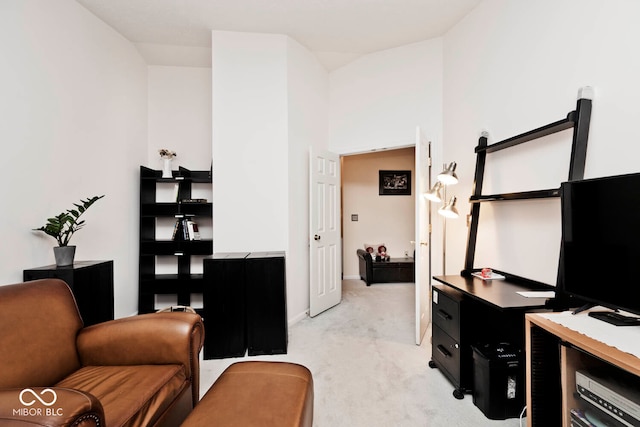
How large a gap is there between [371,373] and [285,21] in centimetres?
332

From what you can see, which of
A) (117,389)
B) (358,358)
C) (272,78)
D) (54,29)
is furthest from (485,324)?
(54,29)

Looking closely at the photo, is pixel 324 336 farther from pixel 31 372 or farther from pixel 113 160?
pixel 113 160

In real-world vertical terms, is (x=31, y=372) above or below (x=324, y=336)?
above

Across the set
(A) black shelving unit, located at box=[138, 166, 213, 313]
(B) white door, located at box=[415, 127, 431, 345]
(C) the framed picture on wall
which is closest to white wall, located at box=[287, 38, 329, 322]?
(A) black shelving unit, located at box=[138, 166, 213, 313]

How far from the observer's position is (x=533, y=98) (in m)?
2.11

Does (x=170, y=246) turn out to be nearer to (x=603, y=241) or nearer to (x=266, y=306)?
(x=266, y=306)

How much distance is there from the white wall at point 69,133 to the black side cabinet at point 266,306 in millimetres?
1588

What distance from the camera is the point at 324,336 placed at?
295 cm

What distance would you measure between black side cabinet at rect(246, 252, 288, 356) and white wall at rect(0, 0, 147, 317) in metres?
1.59

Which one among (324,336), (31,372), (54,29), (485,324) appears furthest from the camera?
(324,336)

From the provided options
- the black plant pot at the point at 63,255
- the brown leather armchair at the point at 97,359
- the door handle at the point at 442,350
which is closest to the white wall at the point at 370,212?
the door handle at the point at 442,350

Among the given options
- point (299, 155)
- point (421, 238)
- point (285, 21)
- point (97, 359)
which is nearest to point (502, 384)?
point (421, 238)

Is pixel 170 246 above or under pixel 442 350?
above

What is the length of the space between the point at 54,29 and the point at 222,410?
316 cm
